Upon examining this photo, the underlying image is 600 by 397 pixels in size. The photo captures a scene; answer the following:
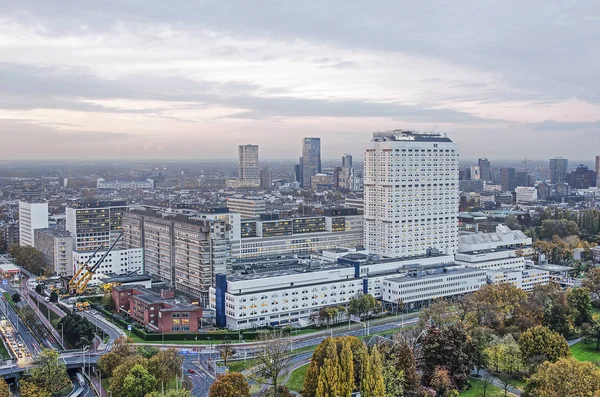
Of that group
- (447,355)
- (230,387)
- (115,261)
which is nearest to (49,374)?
(230,387)

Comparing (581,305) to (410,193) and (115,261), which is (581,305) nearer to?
(410,193)

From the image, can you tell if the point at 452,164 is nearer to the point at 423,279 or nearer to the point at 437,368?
the point at 423,279

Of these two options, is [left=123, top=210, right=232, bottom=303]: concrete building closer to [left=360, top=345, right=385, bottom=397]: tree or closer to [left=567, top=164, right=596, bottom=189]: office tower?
[left=360, top=345, right=385, bottom=397]: tree

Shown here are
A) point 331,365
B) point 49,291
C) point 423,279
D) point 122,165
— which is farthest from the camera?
point 122,165

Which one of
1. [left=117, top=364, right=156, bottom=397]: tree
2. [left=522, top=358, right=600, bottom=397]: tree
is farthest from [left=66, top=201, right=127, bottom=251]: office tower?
[left=522, top=358, right=600, bottom=397]: tree

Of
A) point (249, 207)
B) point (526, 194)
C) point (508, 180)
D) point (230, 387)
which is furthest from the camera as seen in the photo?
point (508, 180)

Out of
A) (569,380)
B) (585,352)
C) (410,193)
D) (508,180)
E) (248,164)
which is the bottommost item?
(585,352)

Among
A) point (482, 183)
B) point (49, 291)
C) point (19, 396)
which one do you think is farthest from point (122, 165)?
point (19, 396)
